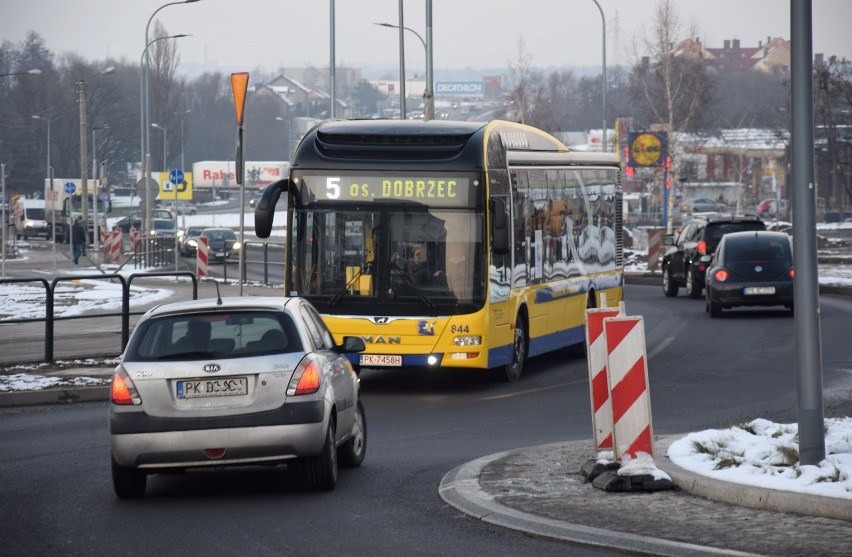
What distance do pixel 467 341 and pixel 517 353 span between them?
1.75 meters

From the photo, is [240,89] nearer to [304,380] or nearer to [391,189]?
[391,189]

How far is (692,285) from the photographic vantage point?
3538 centimetres

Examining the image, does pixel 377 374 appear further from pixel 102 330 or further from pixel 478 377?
pixel 102 330

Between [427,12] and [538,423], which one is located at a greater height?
[427,12]

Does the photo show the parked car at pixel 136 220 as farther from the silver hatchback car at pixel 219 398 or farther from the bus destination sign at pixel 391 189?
the silver hatchback car at pixel 219 398

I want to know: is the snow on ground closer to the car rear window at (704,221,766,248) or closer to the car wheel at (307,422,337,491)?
the car wheel at (307,422,337,491)

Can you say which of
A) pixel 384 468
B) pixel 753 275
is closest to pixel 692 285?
pixel 753 275

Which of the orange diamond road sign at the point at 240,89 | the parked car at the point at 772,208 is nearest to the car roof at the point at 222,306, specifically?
the orange diamond road sign at the point at 240,89

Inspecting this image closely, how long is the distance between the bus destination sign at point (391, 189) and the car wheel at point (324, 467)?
24.3ft

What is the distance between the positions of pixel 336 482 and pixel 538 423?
14.1 ft

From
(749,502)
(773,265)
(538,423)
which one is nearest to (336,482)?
(749,502)

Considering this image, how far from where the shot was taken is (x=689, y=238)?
1399 inches

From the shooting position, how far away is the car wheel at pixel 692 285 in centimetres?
3512

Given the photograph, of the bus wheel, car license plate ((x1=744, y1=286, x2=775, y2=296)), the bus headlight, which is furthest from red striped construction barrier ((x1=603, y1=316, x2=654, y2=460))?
car license plate ((x1=744, y1=286, x2=775, y2=296))
